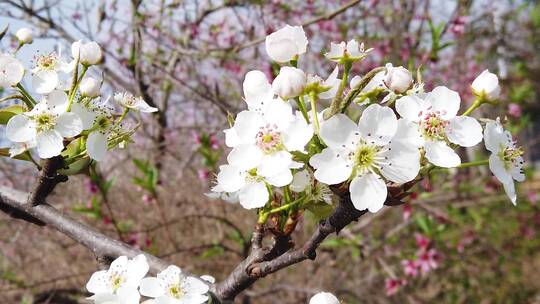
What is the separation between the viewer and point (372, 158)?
1.03 metres

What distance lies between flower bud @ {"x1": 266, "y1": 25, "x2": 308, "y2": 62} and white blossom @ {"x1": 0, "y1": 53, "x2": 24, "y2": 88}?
0.62 metres

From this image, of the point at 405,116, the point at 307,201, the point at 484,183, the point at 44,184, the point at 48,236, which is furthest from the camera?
the point at 484,183

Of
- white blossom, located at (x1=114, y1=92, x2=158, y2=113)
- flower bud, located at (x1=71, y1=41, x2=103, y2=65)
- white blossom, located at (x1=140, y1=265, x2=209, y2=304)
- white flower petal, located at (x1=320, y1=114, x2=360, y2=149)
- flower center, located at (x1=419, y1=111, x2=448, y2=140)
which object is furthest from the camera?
white blossom, located at (x1=114, y1=92, x2=158, y2=113)

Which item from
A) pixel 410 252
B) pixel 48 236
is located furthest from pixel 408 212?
pixel 48 236

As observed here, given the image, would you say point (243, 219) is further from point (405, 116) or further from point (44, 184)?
point (405, 116)

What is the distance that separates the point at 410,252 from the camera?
412 cm

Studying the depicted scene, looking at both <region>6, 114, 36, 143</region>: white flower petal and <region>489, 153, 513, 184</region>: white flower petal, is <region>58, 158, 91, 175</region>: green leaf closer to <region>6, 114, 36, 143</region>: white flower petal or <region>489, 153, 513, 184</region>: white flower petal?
<region>6, 114, 36, 143</region>: white flower petal

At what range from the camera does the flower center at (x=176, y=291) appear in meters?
1.16

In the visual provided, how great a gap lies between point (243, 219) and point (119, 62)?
151cm

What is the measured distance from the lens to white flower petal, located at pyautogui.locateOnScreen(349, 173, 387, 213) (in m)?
0.94

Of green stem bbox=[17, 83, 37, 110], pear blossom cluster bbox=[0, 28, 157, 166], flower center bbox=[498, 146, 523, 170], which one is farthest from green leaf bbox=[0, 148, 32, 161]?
flower center bbox=[498, 146, 523, 170]

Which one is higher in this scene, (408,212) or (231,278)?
(231,278)

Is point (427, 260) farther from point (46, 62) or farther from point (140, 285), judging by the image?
point (46, 62)

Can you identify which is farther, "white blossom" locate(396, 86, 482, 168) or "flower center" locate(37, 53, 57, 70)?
"flower center" locate(37, 53, 57, 70)
